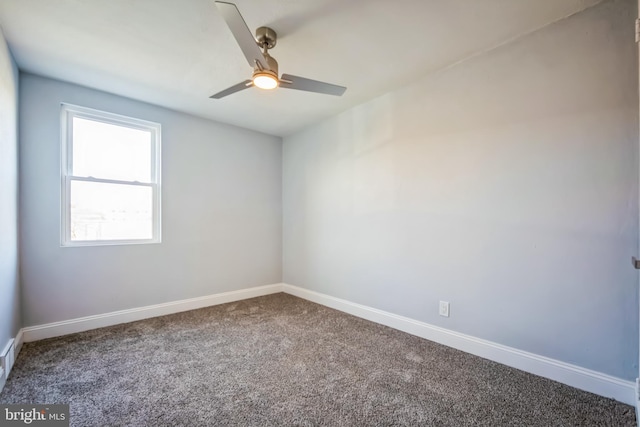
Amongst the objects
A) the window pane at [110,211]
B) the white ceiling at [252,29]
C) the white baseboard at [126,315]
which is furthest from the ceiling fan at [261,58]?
the white baseboard at [126,315]

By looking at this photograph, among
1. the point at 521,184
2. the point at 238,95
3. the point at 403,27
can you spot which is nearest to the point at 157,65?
the point at 238,95

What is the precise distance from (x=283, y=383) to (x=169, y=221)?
7.83 ft

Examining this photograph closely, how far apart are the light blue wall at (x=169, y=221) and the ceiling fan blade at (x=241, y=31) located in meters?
2.19

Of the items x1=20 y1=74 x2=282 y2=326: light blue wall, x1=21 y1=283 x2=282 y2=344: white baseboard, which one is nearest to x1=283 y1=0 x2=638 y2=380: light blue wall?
x1=20 y1=74 x2=282 y2=326: light blue wall

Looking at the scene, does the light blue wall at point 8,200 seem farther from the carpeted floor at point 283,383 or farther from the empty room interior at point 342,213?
the carpeted floor at point 283,383

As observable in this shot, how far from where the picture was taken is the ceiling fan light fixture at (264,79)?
1.87 m

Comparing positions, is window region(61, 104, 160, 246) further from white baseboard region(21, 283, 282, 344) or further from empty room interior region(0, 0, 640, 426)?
white baseboard region(21, 283, 282, 344)

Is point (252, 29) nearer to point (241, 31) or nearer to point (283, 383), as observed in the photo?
point (241, 31)

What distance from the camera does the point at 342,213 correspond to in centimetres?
355

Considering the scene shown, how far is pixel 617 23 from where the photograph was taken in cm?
175

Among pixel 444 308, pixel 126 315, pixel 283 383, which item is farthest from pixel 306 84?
pixel 126 315

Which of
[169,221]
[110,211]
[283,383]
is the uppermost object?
[110,211]

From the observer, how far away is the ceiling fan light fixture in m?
1.87

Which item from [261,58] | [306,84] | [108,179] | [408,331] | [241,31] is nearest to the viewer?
[241,31]
